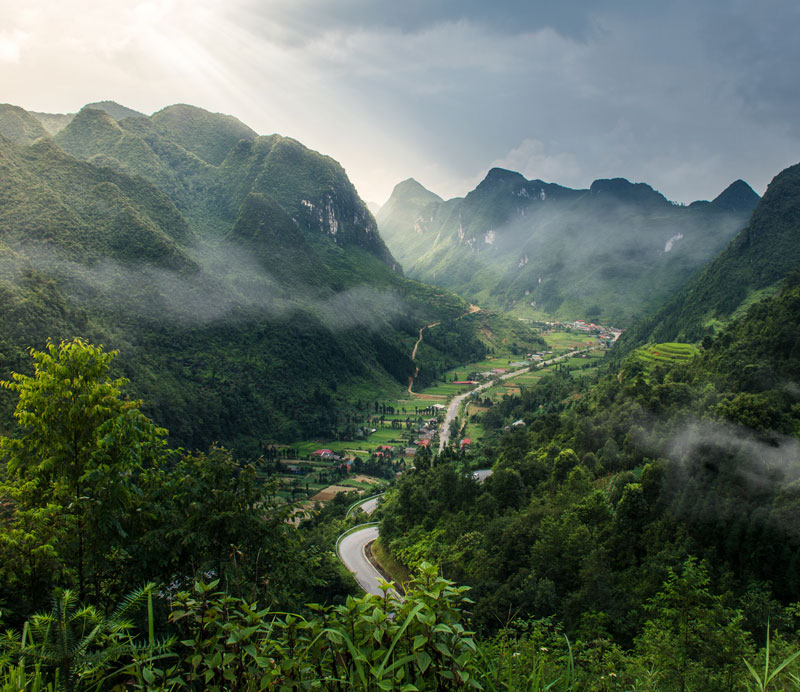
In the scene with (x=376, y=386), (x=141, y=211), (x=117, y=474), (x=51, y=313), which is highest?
(x=141, y=211)

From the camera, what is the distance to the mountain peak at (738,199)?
625ft

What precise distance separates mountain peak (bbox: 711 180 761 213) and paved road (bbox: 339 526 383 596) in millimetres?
224153

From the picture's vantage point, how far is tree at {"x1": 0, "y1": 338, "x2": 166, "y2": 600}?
502 centimetres

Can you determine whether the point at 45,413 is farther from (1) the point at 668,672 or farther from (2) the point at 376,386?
(2) the point at 376,386

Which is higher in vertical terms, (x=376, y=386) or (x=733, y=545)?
(x=733, y=545)

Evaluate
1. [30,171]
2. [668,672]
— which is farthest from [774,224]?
[30,171]

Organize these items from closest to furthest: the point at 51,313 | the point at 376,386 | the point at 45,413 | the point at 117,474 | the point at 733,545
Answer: the point at 117,474 → the point at 45,413 → the point at 733,545 → the point at 51,313 → the point at 376,386

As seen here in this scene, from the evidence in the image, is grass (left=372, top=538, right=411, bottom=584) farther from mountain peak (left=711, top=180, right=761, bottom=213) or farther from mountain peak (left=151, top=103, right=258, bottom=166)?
mountain peak (left=711, top=180, right=761, bottom=213)

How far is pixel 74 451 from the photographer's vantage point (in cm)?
569

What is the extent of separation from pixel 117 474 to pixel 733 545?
52.5ft

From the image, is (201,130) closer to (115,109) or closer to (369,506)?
(115,109)

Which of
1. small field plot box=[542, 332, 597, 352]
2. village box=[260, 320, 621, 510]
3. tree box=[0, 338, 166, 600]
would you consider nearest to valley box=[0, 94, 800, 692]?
tree box=[0, 338, 166, 600]

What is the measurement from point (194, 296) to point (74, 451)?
82.4m

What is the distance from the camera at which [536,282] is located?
197 metres
